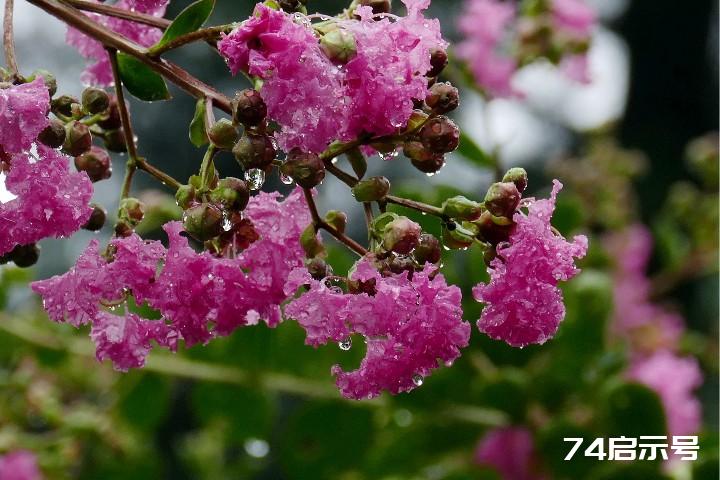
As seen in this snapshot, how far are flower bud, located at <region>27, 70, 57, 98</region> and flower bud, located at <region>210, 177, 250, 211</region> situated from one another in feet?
0.44

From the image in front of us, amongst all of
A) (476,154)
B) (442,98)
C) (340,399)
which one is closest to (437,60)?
(442,98)

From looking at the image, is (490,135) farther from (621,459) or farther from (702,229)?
(702,229)

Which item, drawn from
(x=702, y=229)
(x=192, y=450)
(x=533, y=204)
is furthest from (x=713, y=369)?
(x=533, y=204)

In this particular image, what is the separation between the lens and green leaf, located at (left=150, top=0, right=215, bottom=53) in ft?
2.14

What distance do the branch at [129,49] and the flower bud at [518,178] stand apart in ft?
0.66

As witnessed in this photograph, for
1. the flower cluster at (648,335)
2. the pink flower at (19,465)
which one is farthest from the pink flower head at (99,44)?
the flower cluster at (648,335)

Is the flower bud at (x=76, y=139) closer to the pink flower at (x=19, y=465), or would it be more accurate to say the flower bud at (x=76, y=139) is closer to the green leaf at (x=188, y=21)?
the green leaf at (x=188, y=21)

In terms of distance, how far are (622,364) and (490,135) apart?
1.36 ft

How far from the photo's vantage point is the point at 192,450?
1.87m

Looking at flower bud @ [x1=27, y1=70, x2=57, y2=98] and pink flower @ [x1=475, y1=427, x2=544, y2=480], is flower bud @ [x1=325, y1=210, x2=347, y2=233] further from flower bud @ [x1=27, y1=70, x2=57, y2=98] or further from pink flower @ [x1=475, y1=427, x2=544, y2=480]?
pink flower @ [x1=475, y1=427, x2=544, y2=480]

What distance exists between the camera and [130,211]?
0.67m

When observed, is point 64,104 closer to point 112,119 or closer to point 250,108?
point 112,119

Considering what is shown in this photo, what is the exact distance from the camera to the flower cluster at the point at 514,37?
1.56 meters

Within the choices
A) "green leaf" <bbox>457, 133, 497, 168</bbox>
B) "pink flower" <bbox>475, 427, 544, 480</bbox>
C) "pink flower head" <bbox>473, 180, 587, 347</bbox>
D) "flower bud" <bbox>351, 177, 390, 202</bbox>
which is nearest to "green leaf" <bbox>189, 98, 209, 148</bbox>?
"flower bud" <bbox>351, 177, 390, 202</bbox>
